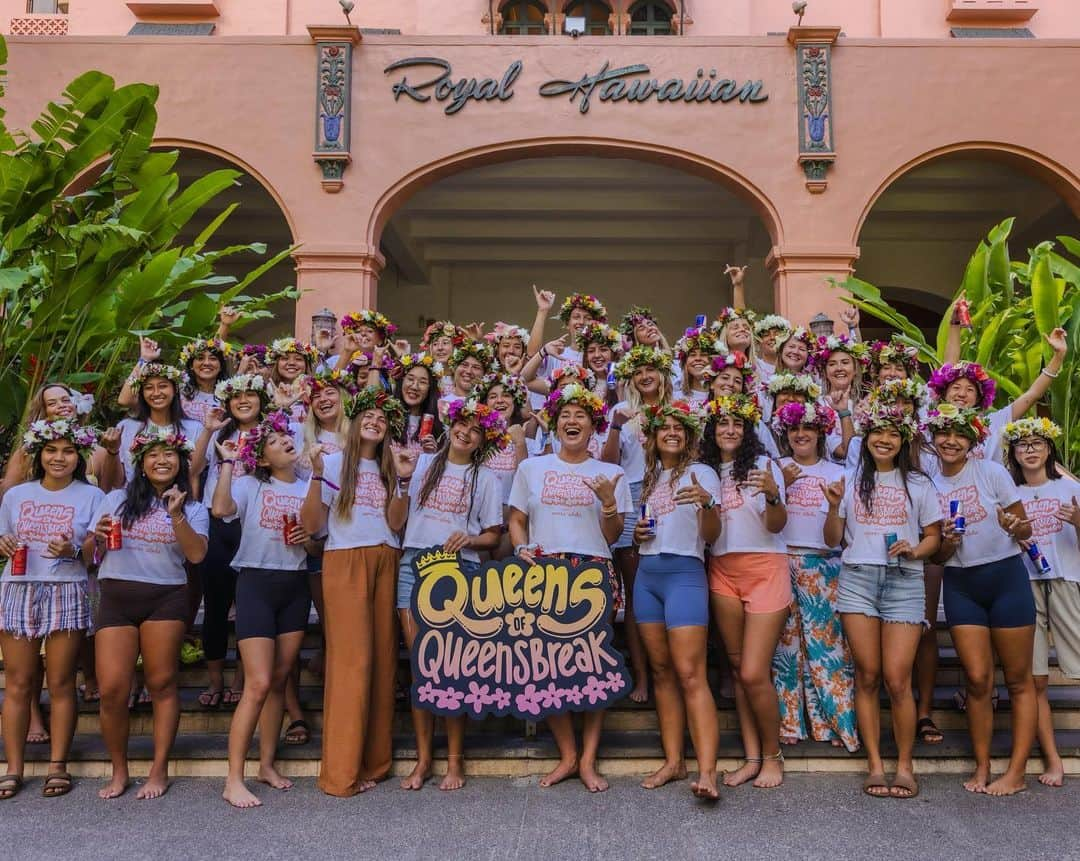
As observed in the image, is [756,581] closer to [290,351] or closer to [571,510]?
[571,510]

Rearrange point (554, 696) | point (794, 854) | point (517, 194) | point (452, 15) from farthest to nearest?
1. point (517, 194)
2. point (452, 15)
3. point (554, 696)
4. point (794, 854)

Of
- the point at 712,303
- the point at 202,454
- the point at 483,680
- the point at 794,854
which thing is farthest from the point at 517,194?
the point at 794,854

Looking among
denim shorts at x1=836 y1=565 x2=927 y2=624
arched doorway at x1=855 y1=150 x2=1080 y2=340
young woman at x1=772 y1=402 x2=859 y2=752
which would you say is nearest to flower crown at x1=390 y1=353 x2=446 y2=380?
young woman at x1=772 y1=402 x2=859 y2=752

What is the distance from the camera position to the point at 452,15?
1257cm

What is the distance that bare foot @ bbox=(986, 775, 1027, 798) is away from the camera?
4480 millimetres

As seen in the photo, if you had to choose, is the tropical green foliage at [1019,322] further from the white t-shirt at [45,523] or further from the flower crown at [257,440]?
the white t-shirt at [45,523]

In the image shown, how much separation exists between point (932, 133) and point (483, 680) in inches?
356

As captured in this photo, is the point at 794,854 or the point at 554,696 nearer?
the point at 794,854

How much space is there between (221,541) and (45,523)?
92 cm

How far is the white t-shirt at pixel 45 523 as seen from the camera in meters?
4.66

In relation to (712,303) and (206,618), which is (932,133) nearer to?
(712,303)

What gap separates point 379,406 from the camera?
4.79 meters

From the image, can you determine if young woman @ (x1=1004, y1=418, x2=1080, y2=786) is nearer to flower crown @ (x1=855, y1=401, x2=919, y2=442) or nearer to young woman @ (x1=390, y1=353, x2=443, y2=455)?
flower crown @ (x1=855, y1=401, x2=919, y2=442)

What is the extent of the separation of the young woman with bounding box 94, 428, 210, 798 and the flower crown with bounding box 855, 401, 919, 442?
11.3ft
